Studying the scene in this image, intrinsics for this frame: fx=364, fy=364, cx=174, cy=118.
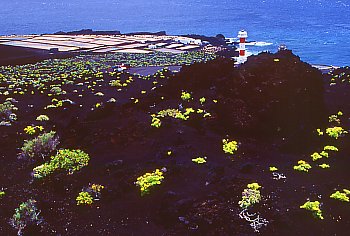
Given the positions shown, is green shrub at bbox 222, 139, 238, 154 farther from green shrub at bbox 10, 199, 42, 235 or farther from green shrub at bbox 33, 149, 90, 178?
green shrub at bbox 10, 199, 42, 235

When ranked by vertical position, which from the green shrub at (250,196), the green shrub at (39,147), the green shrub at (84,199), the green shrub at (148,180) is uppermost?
the green shrub at (39,147)

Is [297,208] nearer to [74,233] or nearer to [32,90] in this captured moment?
[74,233]

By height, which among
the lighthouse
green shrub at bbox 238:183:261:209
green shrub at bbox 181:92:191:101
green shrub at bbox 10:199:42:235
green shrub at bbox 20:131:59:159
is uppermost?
the lighthouse

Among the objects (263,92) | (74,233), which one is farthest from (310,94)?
(74,233)

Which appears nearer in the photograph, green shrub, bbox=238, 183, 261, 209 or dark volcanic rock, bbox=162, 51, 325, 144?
green shrub, bbox=238, 183, 261, 209

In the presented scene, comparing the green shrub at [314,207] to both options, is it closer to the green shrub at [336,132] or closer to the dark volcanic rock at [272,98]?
the dark volcanic rock at [272,98]

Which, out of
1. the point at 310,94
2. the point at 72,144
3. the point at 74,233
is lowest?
the point at 74,233

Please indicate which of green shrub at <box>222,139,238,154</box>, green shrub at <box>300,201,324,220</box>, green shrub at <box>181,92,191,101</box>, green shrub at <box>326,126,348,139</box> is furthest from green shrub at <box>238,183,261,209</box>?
green shrub at <box>181,92,191,101</box>

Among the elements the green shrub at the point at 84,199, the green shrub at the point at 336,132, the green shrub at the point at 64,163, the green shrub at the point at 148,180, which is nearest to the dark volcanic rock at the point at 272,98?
the green shrub at the point at 336,132
